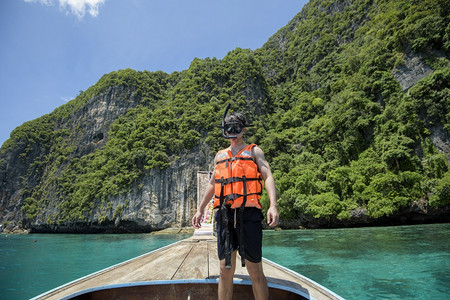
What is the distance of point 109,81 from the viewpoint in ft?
176

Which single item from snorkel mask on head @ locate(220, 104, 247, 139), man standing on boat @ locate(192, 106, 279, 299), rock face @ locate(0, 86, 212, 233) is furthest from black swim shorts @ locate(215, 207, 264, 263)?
rock face @ locate(0, 86, 212, 233)

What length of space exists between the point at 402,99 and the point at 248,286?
28421 millimetres

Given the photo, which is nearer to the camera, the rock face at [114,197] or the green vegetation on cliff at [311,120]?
the green vegetation on cliff at [311,120]

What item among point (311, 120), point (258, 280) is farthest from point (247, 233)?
point (311, 120)

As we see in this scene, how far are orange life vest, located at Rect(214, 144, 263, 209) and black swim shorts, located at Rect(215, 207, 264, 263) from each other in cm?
7

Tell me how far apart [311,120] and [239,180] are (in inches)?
1535

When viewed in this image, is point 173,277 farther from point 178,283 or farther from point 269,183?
point 269,183

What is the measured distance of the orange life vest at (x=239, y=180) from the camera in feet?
5.86

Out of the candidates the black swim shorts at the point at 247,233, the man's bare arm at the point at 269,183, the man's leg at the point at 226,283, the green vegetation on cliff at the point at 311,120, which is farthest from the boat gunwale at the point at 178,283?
the green vegetation on cliff at the point at 311,120

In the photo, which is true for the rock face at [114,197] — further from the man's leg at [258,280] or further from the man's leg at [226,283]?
the man's leg at [258,280]

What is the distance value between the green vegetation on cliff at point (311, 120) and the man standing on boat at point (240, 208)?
2234cm

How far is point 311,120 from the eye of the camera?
1490 inches

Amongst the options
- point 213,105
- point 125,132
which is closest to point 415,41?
point 213,105

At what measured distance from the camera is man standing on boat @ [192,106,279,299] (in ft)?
5.42
